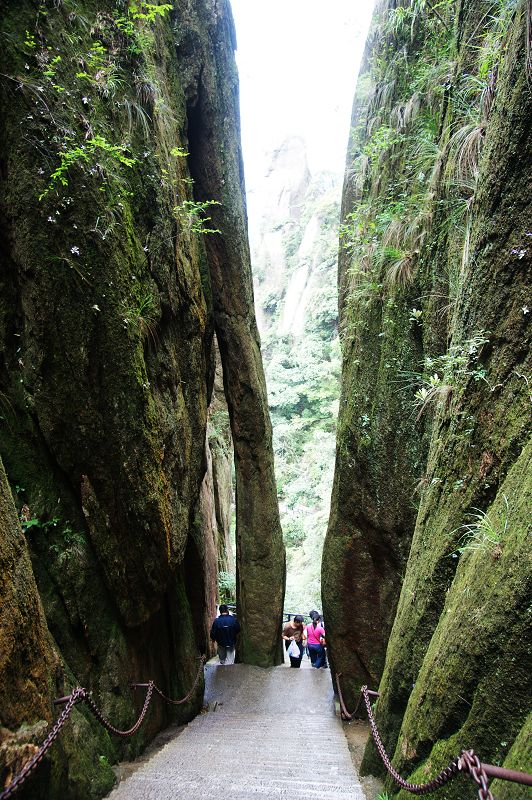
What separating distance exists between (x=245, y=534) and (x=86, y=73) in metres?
9.41

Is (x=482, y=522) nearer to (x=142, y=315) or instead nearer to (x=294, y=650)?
(x=142, y=315)

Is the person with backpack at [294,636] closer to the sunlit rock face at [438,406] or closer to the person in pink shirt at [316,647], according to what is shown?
the person in pink shirt at [316,647]

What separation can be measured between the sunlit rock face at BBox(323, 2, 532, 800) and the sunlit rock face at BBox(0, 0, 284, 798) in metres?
2.48

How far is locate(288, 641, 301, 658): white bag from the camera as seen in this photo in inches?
462

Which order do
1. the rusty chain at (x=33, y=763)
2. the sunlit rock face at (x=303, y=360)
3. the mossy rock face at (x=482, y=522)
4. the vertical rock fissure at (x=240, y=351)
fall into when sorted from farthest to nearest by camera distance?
the sunlit rock face at (x=303, y=360), the vertical rock fissure at (x=240, y=351), the mossy rock face at (x=482, y=522), the rusty chain at (x=33, y=763)

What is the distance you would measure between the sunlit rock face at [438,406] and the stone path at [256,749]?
0.71 metres

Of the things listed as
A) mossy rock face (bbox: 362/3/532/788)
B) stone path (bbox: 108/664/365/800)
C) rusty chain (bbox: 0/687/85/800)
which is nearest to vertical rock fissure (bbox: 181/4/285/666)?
stone path (bbox: 108/664/365/800)

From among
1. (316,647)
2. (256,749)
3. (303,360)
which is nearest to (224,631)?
(316,647)

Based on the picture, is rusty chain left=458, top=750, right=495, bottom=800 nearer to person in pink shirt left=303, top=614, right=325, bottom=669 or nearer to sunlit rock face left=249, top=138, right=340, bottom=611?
person in pink shirt left=303, top=614, right=325, bottom=669

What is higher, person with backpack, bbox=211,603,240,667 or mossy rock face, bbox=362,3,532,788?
mossy rock face, bbox=362,3,532,788

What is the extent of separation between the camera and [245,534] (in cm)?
1211

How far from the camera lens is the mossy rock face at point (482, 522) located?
2.55 metres

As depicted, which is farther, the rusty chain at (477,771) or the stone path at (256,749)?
Result: the stone path at (256,749)

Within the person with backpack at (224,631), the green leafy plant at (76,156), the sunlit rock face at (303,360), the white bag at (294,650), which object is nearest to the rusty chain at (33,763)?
the green leafy plant at (76,156)
